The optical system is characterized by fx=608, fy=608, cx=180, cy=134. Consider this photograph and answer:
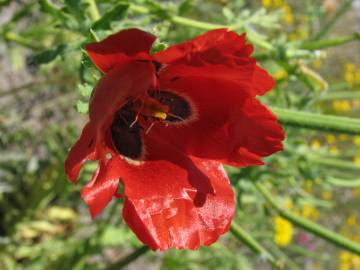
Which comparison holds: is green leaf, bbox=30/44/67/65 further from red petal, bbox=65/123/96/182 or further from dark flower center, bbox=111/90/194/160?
red petal, bbox=65/123/96/182

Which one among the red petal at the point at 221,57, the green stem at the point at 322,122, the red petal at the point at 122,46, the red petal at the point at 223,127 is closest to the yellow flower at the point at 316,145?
the green stem at the point at 322,122

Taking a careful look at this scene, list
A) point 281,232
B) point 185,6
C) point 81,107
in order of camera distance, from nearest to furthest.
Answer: point 81,107 < point 185,6 < point 281,232

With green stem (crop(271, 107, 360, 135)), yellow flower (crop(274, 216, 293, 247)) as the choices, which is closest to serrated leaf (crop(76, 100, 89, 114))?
green stem (crop(271, 107, 360, 135))

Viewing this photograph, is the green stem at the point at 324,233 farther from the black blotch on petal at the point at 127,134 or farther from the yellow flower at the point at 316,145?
the yellow flower at the point at 316,145

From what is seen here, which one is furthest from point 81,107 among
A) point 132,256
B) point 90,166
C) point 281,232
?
point 281,232

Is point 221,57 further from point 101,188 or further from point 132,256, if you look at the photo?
point 132,256

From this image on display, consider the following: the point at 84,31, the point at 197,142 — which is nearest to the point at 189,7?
the point at 84,31
